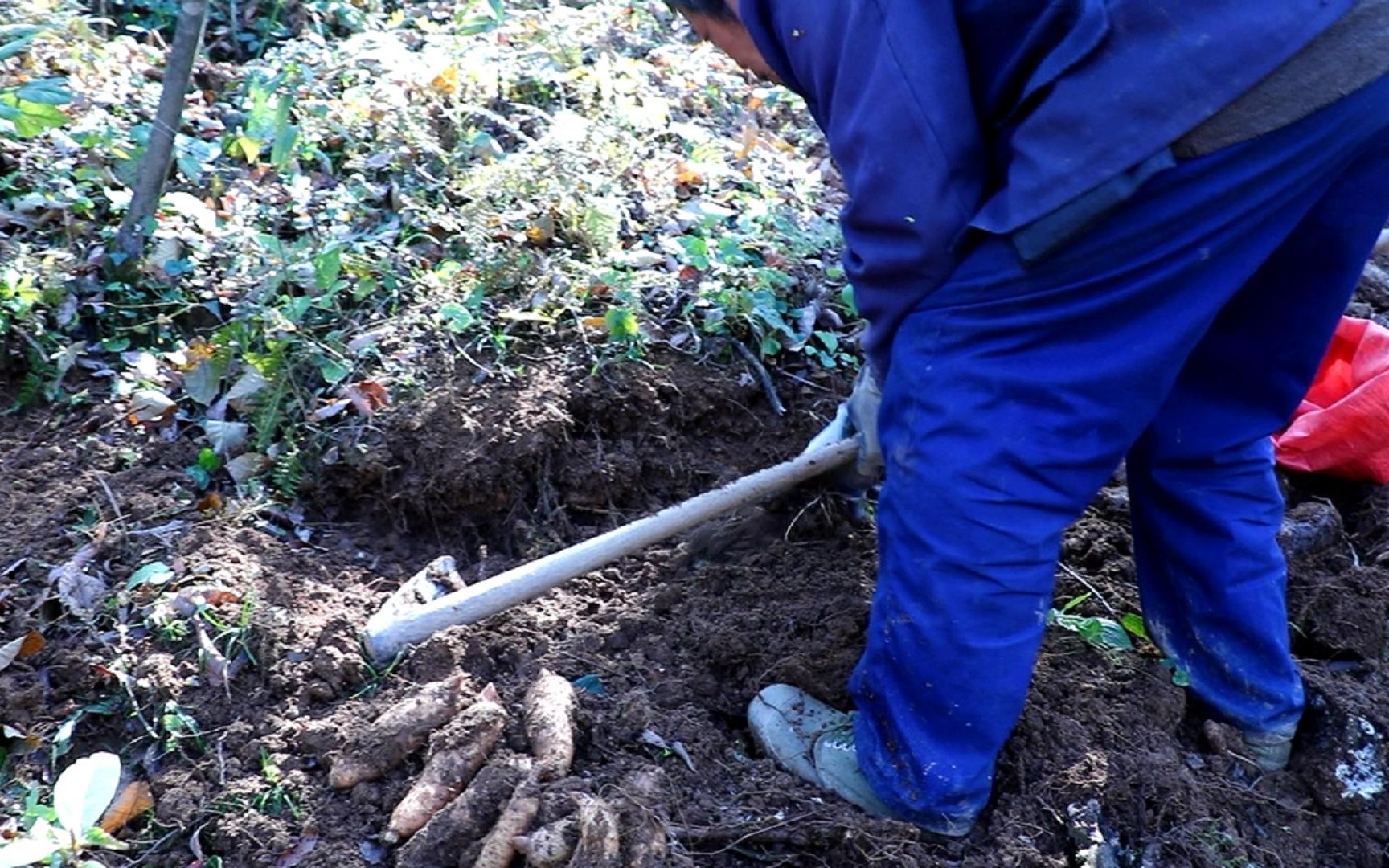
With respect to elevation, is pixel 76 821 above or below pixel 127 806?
above

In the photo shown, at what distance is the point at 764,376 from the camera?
11.6 ft

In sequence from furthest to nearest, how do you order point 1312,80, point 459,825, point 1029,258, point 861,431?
point 861,431, point 459,825, point 1029,258, point 1312,80

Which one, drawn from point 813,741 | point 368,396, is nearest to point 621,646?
point 813,741

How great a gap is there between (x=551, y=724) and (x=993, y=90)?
140cm

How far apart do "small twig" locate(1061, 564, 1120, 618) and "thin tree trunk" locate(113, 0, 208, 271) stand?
2555 mm

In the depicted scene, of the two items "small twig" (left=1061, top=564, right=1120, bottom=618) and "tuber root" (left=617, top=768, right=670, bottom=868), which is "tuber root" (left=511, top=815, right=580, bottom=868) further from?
"small twig" (left=1061, top=564, right=1120, bottom=618)

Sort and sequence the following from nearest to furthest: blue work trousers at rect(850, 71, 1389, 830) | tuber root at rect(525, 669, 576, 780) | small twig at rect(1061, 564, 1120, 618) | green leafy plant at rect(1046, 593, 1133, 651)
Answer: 1. blue work trousers at rect(850, 71, 1389, 830)
2. tuber root at rect(525, 669, 576, 780)
3. green leafy plant at rect(1046, 593, 1133, 651)
4. small twig at rect(1061, 564, 1120, 618)

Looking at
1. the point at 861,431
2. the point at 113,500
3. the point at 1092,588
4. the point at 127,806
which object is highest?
the point at 861,431

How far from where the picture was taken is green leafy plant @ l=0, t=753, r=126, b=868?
224 cm

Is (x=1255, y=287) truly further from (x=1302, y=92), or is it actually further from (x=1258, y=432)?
(x=1302, y=92)

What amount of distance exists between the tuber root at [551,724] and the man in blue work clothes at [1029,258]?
0.39 meters

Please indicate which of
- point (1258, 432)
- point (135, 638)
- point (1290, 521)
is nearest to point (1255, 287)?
point (1258, 432)

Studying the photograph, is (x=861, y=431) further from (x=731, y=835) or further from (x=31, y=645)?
(x=31, y=645)

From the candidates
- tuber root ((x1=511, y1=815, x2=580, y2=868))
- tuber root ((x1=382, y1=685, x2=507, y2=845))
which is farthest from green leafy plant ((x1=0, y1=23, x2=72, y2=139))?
tuber root ((x1=511, y1=815, x2=580, y2=868))
